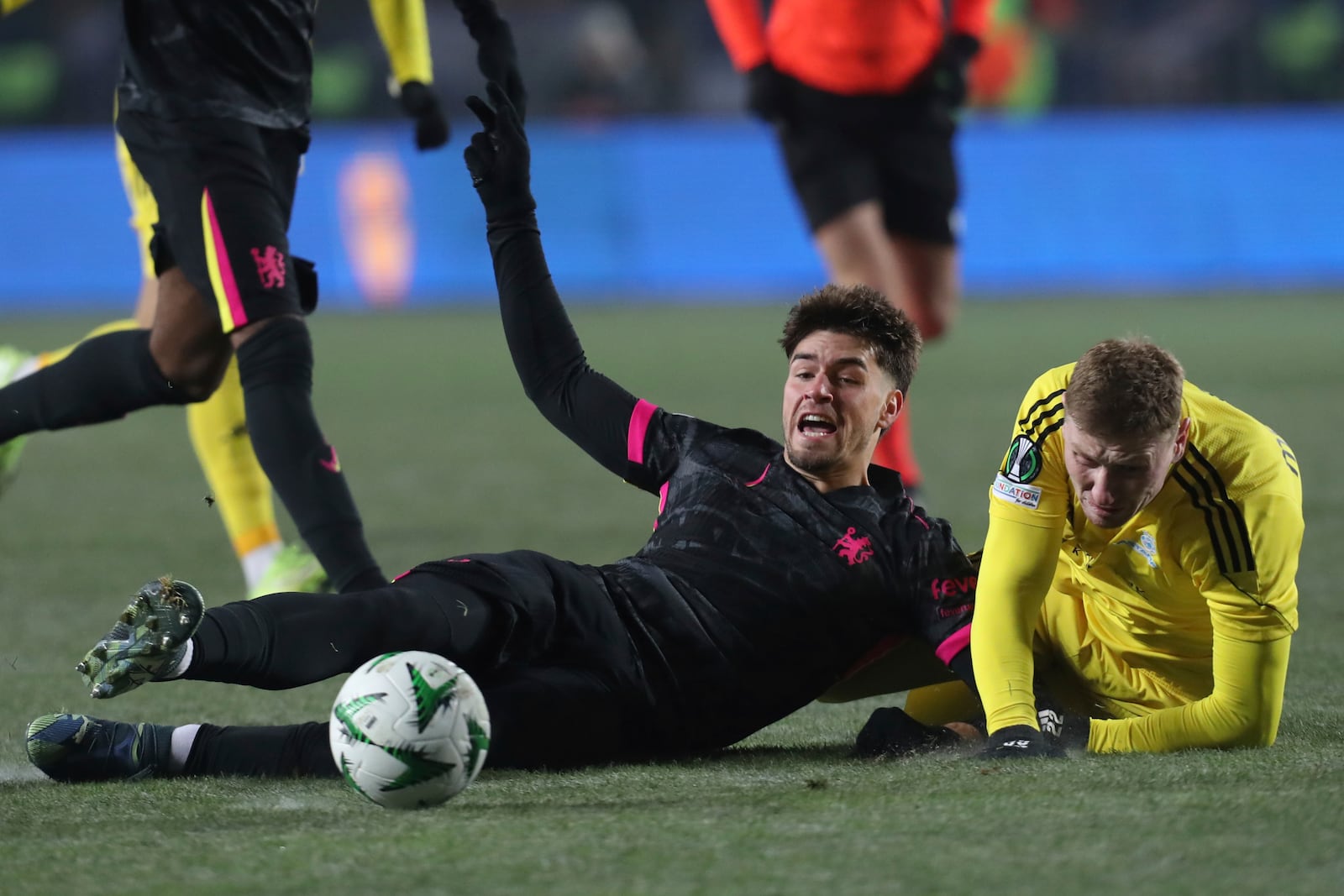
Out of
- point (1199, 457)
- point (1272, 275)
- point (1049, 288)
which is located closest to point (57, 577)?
point (1199, 457)

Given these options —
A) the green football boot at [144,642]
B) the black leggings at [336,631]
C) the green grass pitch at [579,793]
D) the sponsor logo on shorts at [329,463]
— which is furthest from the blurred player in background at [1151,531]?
the sponsor logo on shorts at [329,463]

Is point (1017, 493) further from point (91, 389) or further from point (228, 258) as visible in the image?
point (91, 389)

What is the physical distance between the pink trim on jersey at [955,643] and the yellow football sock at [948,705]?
0.78 ft

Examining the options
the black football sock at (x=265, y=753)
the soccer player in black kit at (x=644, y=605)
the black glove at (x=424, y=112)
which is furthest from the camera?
the black glove at (x=424, y=112)

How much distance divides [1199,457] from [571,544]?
2671mm

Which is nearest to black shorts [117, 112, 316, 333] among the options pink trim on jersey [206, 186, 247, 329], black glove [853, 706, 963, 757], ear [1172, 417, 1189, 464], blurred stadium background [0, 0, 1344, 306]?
pink trim on jersey [206, 186, 247, 329]

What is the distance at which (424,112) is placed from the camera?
4.78 m

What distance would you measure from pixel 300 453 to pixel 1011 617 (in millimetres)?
1569

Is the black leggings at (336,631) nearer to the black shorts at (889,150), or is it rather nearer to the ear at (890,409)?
the ear at (890,409)

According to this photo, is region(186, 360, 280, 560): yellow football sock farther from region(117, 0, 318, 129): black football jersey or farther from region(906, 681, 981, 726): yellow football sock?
region(906, 681, 981, 726): yellow football sock

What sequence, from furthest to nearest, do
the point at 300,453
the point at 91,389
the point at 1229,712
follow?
1. the point at 91,389
2. the point at 300,453
3. the point at 1229,712

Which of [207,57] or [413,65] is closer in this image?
[207,57]

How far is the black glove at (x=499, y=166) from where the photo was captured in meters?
3.63

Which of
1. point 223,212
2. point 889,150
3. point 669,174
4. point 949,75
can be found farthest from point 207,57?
point 669,174
